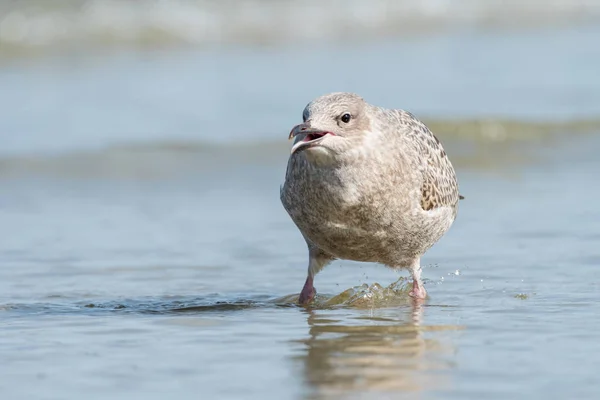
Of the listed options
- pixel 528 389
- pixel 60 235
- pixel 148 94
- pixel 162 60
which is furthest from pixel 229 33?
pixel 528 389

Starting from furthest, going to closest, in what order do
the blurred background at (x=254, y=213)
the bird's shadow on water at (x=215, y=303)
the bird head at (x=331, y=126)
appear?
the bird's shadow on water at (x=215, y=303) → the bird head at (x=331, y=126) → the blurred background at (x=254, y=213)

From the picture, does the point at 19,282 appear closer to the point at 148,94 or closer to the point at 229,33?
the point at 148,94

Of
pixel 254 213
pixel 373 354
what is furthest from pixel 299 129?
pixel 254 213

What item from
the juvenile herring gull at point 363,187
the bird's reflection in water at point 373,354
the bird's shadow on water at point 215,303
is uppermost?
the juvenile herring gull at point 363,187

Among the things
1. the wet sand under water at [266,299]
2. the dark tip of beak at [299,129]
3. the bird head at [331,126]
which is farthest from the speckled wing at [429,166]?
the dark tip of beak at [299,129]

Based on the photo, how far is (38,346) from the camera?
21.0ft

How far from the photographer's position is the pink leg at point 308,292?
7.79 metres

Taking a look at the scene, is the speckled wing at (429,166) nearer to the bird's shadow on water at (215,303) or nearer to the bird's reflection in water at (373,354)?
the bird's shadow on water at (215,303)

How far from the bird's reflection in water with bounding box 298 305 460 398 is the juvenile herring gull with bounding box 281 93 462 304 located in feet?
1.55

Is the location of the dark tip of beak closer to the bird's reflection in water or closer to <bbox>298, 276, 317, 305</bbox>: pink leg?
the bird's reflection in water

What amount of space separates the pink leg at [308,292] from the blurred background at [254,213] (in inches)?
4.1

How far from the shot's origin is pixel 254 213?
420 inches

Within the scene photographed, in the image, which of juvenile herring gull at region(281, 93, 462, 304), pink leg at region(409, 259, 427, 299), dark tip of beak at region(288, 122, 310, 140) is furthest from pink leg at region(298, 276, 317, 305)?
dark tip of beak at region(288, 122, 310, 140)

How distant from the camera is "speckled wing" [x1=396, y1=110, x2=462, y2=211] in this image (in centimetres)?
773
